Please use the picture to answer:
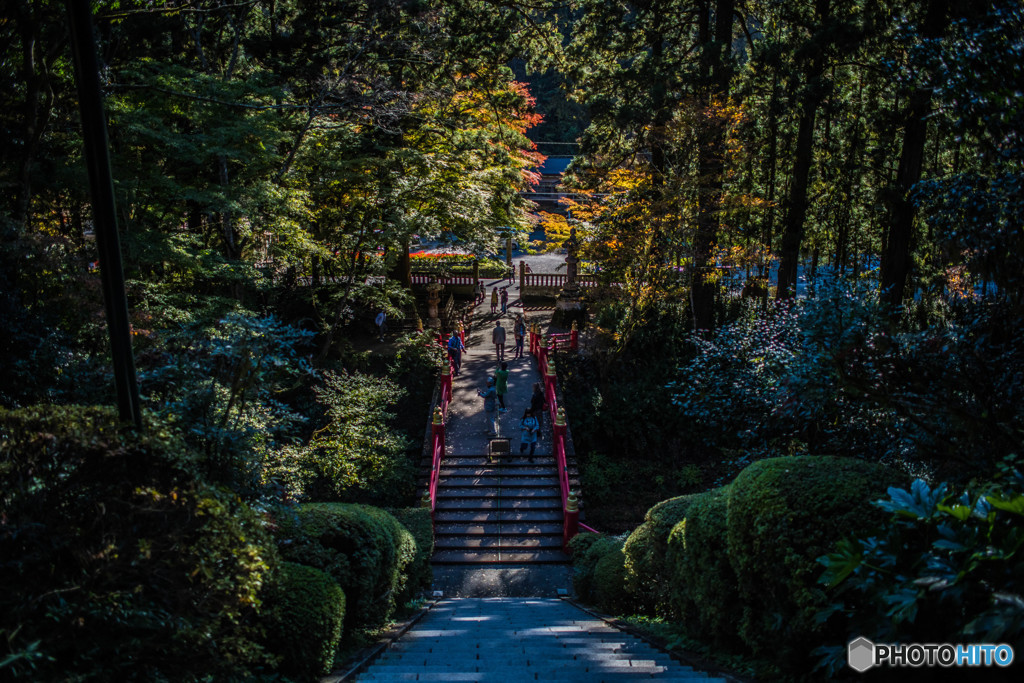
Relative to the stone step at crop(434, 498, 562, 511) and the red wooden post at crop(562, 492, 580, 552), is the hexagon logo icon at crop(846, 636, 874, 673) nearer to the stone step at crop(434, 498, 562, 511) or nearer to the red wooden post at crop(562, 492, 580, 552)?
the red wooden post at crop(562, 492, 580, 552)

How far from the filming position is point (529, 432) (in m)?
14.7

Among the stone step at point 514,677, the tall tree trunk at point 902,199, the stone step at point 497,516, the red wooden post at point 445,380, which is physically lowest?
the stone step at point 497,516

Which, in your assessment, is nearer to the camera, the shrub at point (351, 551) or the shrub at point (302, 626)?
the shrub at point (302, 626)

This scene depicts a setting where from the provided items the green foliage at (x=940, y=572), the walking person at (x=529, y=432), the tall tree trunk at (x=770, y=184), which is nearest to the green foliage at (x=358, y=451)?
the walking person at (x=529, y=432)

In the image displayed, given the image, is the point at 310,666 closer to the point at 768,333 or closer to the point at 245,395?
the point at 245,395

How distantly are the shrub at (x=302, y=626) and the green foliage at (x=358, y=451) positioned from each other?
539 cm

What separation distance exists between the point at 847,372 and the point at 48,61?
38.3 ft

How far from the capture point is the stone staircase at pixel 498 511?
12.8 metres

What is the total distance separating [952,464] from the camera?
260 inches

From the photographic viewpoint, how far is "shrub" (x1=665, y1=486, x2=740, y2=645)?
6309 millimetres

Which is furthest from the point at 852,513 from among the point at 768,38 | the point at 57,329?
the point at 768,38

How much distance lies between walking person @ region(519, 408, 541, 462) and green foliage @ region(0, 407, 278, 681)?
386 inches

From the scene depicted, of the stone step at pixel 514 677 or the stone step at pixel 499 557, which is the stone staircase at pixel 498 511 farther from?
the stone step at pixel 514 677

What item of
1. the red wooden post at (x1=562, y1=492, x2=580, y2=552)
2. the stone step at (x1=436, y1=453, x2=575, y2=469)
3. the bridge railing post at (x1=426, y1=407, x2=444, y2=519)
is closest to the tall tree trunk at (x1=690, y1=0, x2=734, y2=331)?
the stone step at (x1=436, y1=453, x2=575, y2=469)
